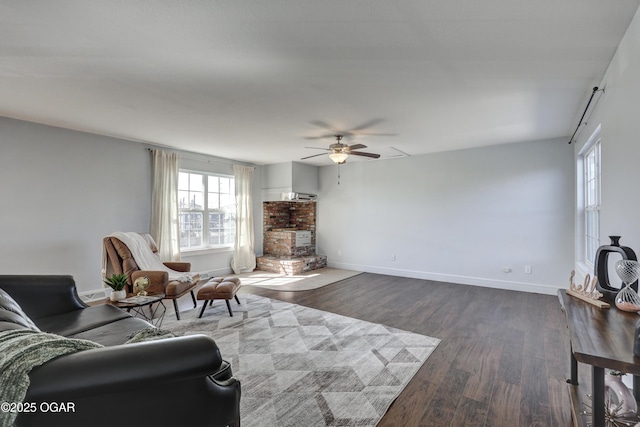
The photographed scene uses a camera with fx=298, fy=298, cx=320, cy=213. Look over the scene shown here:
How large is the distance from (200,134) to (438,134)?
3.57 metres

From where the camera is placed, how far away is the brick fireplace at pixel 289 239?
6.57 m

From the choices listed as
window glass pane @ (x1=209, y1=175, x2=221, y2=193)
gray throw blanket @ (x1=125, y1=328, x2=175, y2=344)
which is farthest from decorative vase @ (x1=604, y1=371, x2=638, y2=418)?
window glass pane @ (x1=209, y1=175, x2=221, y2=193)

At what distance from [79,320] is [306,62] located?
262cm

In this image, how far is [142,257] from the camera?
404 cm

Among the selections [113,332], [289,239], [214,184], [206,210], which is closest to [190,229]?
[206,210]

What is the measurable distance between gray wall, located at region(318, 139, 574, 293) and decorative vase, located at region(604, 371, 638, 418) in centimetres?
370

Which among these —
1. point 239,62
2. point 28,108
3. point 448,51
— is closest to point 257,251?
point 28,108

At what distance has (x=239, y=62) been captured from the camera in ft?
7.75

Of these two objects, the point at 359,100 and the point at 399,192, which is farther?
the point at 399,192

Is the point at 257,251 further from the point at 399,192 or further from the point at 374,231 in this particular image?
the point at 399,192

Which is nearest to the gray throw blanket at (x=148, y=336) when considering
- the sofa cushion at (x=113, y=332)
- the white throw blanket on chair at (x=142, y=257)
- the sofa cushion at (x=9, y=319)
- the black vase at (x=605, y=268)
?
the sofa cushion at (x=113, y=332)

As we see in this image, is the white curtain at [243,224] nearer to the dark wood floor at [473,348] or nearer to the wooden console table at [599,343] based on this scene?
the dark wood floor at [473,348]

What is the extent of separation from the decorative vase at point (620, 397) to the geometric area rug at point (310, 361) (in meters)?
1.17

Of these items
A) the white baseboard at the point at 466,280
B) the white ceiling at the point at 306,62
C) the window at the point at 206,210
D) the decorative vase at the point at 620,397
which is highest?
the white ceiling at the point at 306,62
